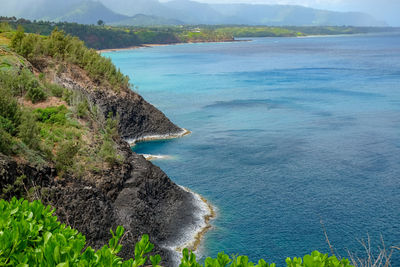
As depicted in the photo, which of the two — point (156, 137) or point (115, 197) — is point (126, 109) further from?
point (115, 197)

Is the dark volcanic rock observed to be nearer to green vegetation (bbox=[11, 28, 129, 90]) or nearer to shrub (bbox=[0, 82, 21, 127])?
green vegetation (bbox=[11, 28, 129, 90])

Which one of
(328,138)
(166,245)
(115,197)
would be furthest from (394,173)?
(115,197)

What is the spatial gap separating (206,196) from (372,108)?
30707 millimetres

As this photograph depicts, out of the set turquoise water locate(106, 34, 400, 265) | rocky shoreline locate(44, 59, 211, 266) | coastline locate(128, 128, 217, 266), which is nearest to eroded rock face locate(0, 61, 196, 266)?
A: rocky shoreline locate(44, 59, 211, 266)

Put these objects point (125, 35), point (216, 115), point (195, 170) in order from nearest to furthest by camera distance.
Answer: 1. point (195, 170)
2. point (216, 115)
3. point (125, 35)

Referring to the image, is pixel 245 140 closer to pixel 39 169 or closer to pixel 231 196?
pixel 231 196

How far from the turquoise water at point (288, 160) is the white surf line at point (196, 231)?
0.45 meters

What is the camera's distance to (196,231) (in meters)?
21.2

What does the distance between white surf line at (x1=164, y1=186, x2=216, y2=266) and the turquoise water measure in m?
0.45

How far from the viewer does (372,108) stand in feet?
161

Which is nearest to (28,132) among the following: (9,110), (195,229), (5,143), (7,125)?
(7,125)

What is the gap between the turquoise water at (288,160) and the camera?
2106 centimetres

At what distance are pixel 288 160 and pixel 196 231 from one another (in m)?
12.3

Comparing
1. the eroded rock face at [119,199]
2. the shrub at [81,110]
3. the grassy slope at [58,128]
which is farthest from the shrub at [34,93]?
the eroded rock face at [119,199]
